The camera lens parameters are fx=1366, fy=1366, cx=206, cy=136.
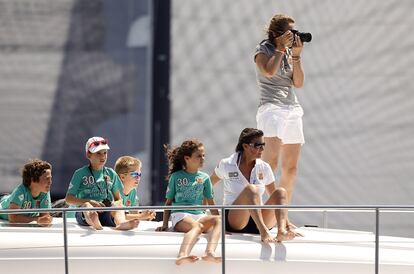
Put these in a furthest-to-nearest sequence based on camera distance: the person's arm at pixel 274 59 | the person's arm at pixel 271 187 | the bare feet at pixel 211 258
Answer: the person's arm at pixel 274 59 → the person's arm at pixel 271 187 → the bare feet at pixel 211 258

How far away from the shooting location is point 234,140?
23.1 feet

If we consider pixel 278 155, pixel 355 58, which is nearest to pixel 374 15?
→ pixel 355 58

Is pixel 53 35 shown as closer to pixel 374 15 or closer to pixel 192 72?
pixel 192 72

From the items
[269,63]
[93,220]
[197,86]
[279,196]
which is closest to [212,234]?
[279,196]

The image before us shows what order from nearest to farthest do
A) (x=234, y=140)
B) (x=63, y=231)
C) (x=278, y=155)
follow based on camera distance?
(x=63, y=231), (x=278, y=155), (x=234, y=140)

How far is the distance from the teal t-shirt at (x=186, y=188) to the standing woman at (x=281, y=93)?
1.18 feet

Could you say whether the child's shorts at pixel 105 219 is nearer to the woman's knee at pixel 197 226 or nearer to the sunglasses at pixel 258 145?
the woman's knee at pixel 197 226

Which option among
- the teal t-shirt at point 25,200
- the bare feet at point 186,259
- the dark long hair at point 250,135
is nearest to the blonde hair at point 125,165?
the teal t-shirt at point 25,200

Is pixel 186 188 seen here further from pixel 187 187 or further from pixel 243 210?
pixel 243 210

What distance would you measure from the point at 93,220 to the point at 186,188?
1.14 ft

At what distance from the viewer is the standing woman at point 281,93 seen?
189 inches

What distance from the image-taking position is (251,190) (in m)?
4.46

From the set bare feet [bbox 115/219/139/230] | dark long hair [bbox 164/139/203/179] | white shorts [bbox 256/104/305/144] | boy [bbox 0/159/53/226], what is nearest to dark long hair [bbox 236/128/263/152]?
dark long hair [bbox 164/139/203/179]

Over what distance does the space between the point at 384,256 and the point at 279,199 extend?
39cm
